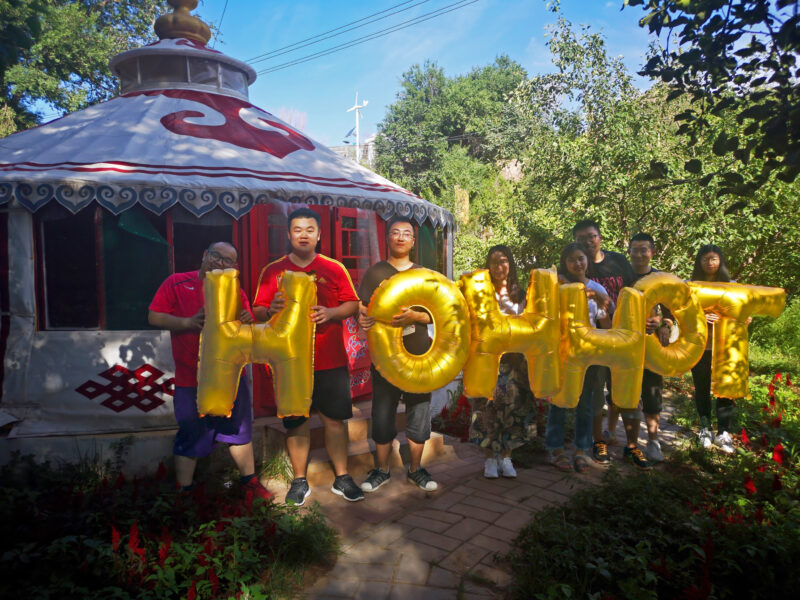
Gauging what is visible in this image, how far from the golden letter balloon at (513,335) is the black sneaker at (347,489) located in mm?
1122

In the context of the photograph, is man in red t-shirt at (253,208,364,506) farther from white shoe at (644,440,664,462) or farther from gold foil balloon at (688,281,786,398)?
gold foil balloon at (688,281,786,398)

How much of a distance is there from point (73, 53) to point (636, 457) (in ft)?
58.3

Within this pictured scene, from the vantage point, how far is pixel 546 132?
9.72 meters

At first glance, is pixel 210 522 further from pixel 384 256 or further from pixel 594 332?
pixel 384 256

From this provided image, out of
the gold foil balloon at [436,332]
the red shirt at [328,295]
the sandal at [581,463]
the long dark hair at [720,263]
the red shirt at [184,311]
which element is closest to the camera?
the gold foil balloon at [436,332]

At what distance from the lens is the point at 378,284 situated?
3787 millimetres

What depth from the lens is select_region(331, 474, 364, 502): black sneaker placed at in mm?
3984

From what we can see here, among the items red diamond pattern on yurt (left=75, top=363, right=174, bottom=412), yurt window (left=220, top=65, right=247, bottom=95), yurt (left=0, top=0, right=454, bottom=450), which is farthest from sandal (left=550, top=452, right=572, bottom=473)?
yurt window (left=220, top=65, right=247, bottom=95)

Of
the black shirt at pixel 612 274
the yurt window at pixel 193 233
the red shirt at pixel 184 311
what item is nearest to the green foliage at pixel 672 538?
the black shirt at pixel 612 274

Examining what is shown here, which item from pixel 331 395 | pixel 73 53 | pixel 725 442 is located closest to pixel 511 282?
pixel 331 395

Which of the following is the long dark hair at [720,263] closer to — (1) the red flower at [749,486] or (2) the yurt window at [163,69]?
(1) the red flower at [749,486]

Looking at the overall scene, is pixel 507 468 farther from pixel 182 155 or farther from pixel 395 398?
pixel 182 155

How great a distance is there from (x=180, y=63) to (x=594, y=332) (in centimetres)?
618

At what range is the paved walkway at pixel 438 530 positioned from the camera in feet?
9.70
